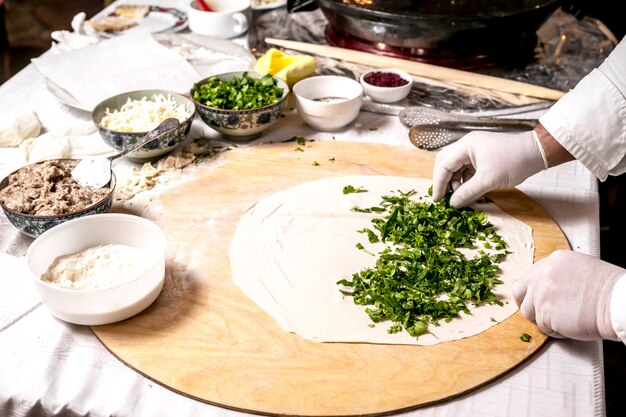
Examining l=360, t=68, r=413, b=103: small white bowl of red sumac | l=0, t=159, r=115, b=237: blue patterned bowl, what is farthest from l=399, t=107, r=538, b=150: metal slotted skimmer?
l=0, t=159, r=115, b=237: blue patterned bowl

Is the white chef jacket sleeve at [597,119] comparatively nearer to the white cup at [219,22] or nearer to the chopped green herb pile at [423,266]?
the chopped green herb pile at [423,266]

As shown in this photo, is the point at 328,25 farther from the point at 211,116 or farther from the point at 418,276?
the point at 418,276

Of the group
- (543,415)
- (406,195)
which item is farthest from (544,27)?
(543,415)

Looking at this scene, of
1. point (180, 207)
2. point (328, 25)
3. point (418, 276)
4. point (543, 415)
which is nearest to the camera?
point (543, 415)

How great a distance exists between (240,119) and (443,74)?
2.25 ft

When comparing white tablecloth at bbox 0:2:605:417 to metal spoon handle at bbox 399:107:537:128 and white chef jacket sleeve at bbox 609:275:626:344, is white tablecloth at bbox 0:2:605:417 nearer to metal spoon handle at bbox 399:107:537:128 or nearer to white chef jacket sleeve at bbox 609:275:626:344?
white chef jacket sleeve at bbox 609:275:626:344

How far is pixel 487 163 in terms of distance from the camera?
1486mm

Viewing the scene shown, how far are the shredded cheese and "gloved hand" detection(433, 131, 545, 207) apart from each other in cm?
69

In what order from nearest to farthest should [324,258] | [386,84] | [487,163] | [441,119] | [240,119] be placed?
[324,258] < [487,163] < [240,119] < [441,119] < [386,84]

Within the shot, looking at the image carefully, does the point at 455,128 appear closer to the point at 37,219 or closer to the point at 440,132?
the point at 440,132

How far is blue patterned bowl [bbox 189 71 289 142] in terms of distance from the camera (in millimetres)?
1727

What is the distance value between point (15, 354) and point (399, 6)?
147 centimetres

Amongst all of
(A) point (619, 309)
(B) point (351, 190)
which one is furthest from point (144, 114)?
(A) point (619, 309)

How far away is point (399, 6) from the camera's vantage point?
2014mm
